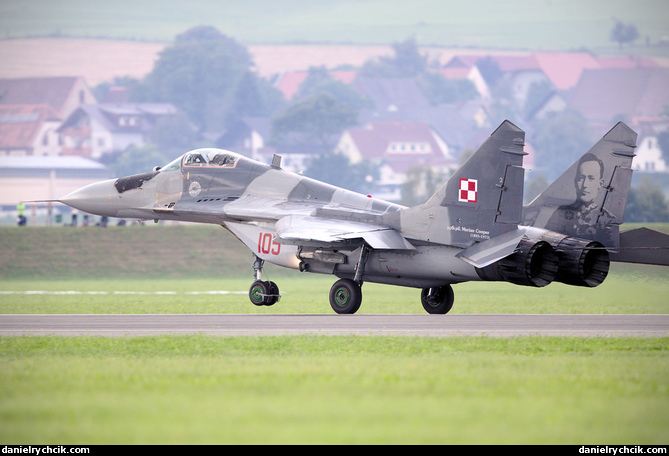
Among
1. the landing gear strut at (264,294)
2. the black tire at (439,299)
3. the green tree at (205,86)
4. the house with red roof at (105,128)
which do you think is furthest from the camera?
the green tree at (205,86)

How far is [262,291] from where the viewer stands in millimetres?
26656

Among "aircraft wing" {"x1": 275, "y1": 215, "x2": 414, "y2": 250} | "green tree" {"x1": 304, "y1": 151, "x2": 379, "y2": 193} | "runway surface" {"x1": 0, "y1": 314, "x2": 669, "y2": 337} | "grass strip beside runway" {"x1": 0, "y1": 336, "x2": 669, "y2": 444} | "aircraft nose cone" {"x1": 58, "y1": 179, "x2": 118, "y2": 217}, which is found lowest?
"grass strip beside runway" {"x1": 0, "y1": 336, "x2": 669, "y2": 444}

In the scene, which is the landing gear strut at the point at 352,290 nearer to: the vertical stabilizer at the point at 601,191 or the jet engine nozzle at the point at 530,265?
the jet engine nozzle at the point at 530,265

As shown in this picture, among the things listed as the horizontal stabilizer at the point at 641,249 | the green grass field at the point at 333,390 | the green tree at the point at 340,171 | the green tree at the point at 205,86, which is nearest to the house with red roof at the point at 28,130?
A: the green tree at the point at 205,86

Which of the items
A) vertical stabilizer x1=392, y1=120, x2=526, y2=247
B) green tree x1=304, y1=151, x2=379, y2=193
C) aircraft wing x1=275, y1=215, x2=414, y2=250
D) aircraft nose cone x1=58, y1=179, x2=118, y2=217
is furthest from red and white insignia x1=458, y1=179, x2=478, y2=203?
green tree x1=304, y1=151, x2=379, y2=193

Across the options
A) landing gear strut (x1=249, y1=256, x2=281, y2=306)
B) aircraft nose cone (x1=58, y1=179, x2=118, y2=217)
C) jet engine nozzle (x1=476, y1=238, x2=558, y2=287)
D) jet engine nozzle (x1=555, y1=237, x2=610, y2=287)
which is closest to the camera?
jet engine nozzle (x1=476, y1=238, x2=558, y2=287)

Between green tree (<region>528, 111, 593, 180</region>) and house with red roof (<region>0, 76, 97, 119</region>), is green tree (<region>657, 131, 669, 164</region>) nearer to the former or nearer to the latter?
green tree (<region>528, 111, 593, 180</region>)

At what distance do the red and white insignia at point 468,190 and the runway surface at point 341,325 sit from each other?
2.66 meters

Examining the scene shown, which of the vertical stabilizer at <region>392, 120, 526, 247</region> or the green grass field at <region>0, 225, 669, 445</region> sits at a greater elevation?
the vertical stabilizer at <region>392, 120, 526, 247</region>

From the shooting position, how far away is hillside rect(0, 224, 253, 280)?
2066 inches

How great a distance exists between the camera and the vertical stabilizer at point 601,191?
24.0 meters

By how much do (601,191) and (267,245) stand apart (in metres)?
8.32

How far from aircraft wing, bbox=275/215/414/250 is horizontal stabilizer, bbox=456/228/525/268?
5.90 feet
